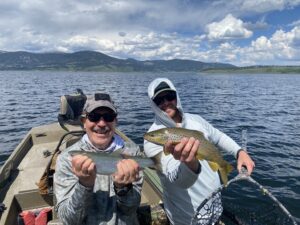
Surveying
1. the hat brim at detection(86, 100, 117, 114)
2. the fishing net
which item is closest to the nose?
the hat brim at detection(86, 100, 117, 114)

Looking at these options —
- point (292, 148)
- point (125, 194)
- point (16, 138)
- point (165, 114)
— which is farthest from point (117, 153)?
point (16, 138)

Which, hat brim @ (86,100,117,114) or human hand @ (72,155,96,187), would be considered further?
hat brim @ (86,100,117,114)

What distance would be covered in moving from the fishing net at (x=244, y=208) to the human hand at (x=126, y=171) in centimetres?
165

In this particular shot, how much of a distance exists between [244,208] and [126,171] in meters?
9.59

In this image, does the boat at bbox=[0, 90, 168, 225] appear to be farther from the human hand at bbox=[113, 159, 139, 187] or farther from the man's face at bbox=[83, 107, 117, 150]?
the human hand at bbox=[113, 159, 139, 187]

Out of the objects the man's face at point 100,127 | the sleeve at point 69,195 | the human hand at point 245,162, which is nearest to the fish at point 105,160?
the sleeve at point 69,195

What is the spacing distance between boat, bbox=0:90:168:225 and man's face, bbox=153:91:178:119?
2360mm

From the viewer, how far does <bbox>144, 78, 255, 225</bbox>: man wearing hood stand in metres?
4.87

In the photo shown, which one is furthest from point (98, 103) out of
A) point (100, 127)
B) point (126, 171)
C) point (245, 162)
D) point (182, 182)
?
point (245, 162)

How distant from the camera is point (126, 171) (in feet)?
13.4

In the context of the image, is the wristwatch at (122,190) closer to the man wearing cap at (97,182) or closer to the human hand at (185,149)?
the man wearing cap at (97,182)

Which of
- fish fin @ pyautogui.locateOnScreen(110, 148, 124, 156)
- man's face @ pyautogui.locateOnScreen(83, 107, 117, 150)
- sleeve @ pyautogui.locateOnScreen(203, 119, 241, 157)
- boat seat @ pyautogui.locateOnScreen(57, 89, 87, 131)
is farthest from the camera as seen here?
boat seat @ pyautogui.locateOnScreen(57, 89, 87, 131)

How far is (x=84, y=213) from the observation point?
425 centimetres

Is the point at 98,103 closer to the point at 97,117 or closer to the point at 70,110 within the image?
the point at 97,117
